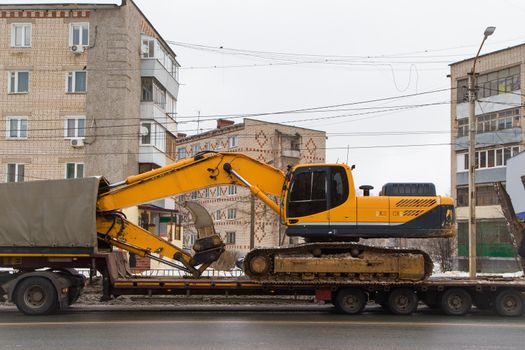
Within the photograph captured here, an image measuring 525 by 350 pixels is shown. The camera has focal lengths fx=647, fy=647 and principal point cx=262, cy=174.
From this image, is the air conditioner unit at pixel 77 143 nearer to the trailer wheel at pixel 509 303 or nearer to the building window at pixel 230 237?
the trailer wheel at pixel 509 303

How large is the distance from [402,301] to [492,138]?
109 feet

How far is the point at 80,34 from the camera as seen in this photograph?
35719mm

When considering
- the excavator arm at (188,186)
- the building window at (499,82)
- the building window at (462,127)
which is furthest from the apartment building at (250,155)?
the excavator arm at (188,186)

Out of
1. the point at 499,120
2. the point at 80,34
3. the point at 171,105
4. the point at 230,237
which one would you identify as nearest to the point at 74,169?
the point at 80,34

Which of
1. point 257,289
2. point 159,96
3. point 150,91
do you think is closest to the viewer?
point 257,289

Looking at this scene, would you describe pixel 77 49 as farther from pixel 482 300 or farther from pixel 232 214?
pixel 232 214

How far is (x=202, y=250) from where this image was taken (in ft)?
50.1

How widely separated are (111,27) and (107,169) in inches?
307

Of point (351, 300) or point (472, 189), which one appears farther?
point (472, 189)

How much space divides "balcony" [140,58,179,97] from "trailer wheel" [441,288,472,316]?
85.8 feet

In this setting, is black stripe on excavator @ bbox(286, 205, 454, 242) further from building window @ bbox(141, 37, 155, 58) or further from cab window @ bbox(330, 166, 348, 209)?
building window @ bbox(141, 37, 155, 58)

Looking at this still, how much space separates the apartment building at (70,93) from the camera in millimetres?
35406

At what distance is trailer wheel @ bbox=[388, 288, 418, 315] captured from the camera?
14188 millimetres

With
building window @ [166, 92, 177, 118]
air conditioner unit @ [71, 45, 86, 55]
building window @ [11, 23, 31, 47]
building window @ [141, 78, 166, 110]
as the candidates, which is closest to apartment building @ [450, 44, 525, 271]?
building window @ [166, 92, 177, 118]
